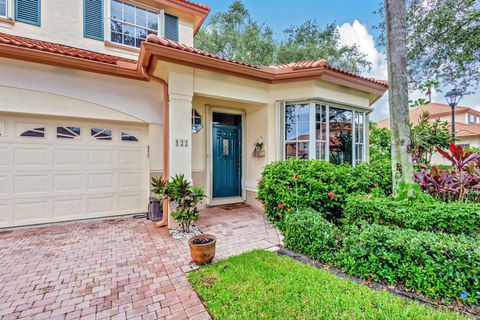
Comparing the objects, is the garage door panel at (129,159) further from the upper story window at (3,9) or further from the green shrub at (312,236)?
the upper story window at (3,9)

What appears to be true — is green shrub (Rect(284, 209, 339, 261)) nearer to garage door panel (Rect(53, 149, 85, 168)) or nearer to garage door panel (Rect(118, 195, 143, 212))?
garage door panel (Rect(118, 195, 143, 212))

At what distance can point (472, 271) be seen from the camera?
2.56 metres

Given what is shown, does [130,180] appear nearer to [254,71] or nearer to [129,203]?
[129,203]

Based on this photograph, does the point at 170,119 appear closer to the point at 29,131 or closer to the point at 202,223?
the point at 202,223

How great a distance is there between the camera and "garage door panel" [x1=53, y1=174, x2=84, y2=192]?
541 cm

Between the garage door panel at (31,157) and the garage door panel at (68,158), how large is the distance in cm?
17

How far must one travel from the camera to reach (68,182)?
5523mm

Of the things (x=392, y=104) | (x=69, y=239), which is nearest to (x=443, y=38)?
(x=392, y=104)

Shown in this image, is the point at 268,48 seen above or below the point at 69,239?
above

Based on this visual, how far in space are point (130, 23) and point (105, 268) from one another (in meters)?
7.41

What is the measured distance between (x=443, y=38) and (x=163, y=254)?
35.2 ft

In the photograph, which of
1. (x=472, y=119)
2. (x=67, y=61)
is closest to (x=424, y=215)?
(x=67, y=61)

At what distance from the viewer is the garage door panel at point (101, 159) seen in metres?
5.75

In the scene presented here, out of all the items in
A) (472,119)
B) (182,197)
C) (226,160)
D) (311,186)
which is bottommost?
(182,197)
